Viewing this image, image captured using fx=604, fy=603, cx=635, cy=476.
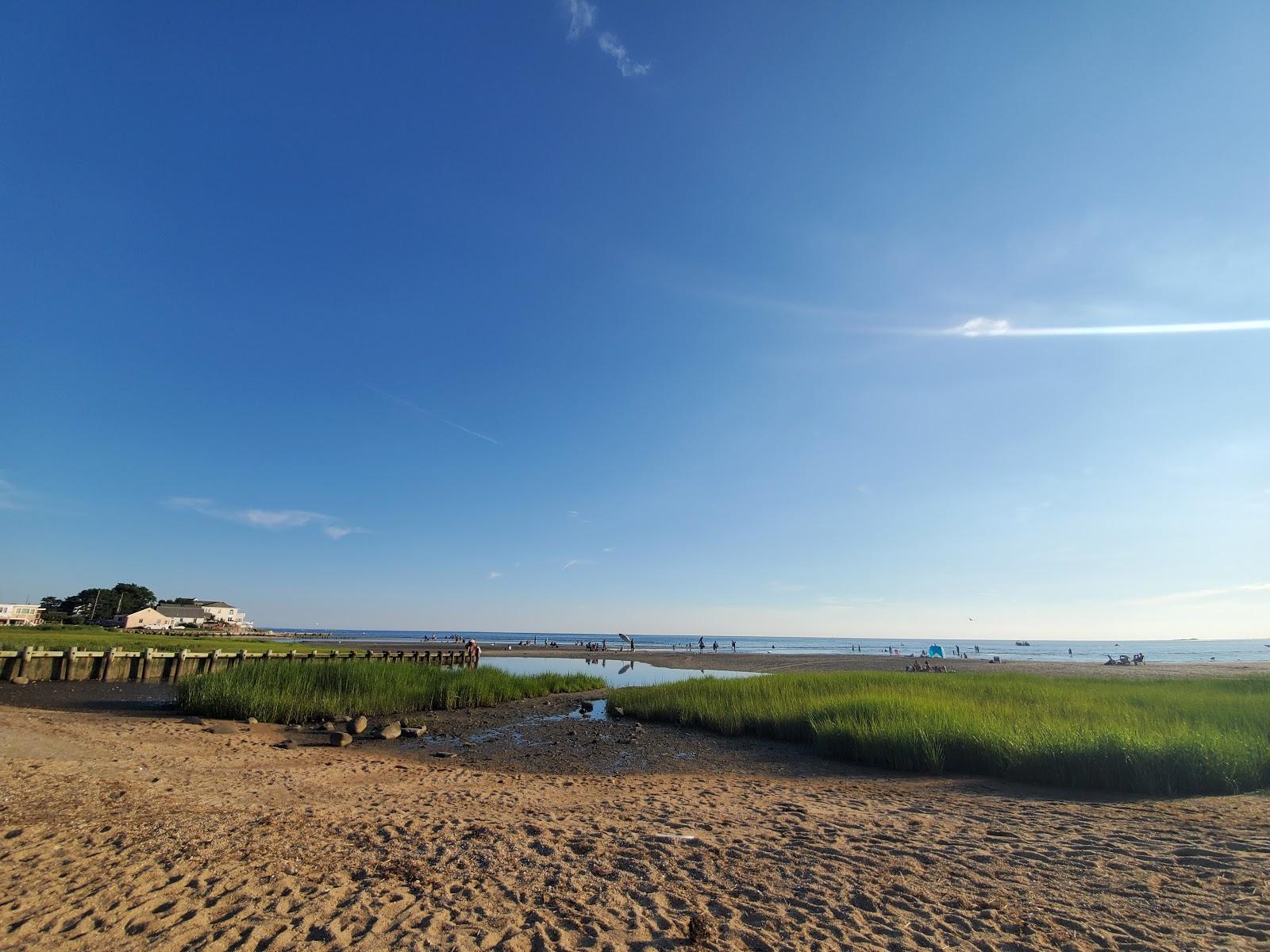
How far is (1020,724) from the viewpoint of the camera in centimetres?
1276

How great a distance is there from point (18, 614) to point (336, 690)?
70.1m

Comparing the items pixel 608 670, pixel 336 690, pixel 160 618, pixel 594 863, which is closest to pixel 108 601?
pixel 160 618

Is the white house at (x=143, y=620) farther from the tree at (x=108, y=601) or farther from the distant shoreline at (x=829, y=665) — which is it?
the distant shoreline at (x=829, y=665)

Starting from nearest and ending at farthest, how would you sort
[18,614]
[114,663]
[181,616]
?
[114,663] < [18,614] < [181,616]

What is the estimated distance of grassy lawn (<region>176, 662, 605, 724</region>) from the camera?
1714 centimetres

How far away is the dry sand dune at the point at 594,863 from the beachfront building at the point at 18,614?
224ft

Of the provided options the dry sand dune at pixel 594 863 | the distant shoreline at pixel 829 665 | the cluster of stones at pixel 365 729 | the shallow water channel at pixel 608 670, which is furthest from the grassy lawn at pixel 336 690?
the distant shoreline at pixel 829 665

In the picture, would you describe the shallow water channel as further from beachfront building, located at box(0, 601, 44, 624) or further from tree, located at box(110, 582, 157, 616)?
tree, located at box(110, 582, 157, 616)

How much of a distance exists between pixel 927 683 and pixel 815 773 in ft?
48.2

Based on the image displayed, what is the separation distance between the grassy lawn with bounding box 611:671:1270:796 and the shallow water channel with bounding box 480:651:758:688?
13135mm

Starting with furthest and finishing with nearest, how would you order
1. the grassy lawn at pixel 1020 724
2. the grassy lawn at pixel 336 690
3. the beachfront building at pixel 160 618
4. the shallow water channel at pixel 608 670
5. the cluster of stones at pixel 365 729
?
the beachfront building at pixel 160 618 < the shallow water channel at pixel 608 670 < the grassy lawn at pixel 336 690 < the cluster of stones at pixel 365 729 < the grassy lawn at pixel 1020 724

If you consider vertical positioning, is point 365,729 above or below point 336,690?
below

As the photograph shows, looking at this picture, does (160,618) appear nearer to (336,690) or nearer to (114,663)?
(114,663)

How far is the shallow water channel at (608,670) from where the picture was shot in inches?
1484
